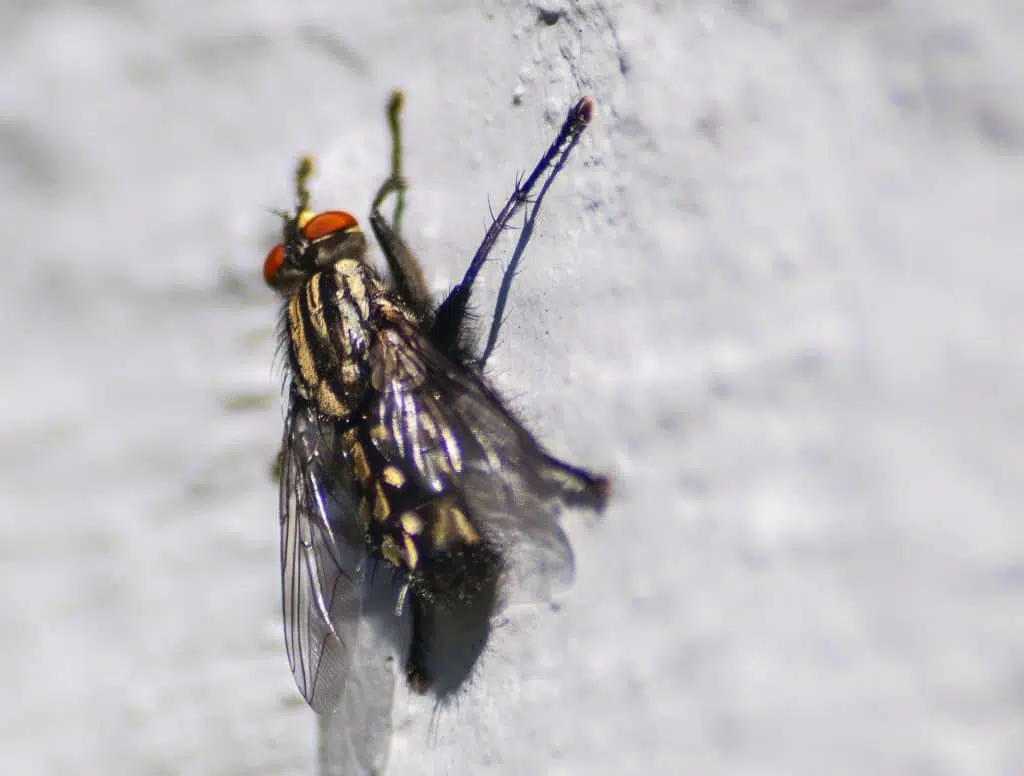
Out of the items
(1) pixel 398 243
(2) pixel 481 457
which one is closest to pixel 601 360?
(2) pixel 481 457

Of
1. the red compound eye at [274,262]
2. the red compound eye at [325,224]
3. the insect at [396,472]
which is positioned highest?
the red compound eye at [325,224]

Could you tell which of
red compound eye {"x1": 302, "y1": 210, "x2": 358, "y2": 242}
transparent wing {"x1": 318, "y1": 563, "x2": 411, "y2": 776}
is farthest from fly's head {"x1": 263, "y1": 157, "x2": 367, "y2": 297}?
transparent wing {"x1": 318, "y1": 563, "x2": 411, "y2": 776}

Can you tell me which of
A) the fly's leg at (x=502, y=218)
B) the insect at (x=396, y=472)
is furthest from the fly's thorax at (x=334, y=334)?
the fly's leg at (x=502, y=218)

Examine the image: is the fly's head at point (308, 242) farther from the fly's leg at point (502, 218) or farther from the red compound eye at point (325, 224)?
the fly's leg at point (502, 218)

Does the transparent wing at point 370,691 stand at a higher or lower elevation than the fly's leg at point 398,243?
lower

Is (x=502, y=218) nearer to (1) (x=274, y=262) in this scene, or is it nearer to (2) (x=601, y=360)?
(2) (x=601, y=360)

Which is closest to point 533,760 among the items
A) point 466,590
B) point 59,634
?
point 466,590
